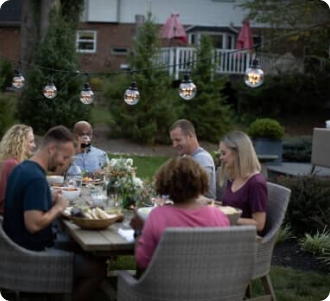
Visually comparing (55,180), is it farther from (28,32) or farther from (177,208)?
(28,32)

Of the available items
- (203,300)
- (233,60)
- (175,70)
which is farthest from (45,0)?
(203,300)

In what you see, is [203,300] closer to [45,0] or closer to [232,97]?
[45,0]

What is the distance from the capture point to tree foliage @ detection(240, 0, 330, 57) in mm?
19922

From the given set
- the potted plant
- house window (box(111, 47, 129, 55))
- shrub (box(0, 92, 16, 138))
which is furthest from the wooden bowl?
house window (box(111, 47, 129, 55))

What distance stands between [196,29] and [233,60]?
443 centimetres

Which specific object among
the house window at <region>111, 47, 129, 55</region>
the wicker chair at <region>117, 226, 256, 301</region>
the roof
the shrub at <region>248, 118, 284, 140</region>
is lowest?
the wicker chair at <region>117, 226, 256, 301</region>

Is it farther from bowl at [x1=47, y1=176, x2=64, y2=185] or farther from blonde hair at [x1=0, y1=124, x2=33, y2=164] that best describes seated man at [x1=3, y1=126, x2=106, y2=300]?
bowl at [x1=47, y1=176, x2=64, y2=185]

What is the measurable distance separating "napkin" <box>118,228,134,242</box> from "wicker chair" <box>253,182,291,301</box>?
0.93 m

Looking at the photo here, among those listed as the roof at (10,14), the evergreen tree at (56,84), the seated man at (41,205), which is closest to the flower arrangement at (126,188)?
the seated man at (41,205)

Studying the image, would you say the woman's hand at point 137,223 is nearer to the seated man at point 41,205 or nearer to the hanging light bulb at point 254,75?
the seated man at point 41,205

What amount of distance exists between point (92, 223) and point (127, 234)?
24cm

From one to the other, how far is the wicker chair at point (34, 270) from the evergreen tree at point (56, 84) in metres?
11.5

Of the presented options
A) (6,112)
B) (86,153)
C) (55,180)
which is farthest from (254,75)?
(6,112)

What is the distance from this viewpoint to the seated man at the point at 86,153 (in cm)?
687
